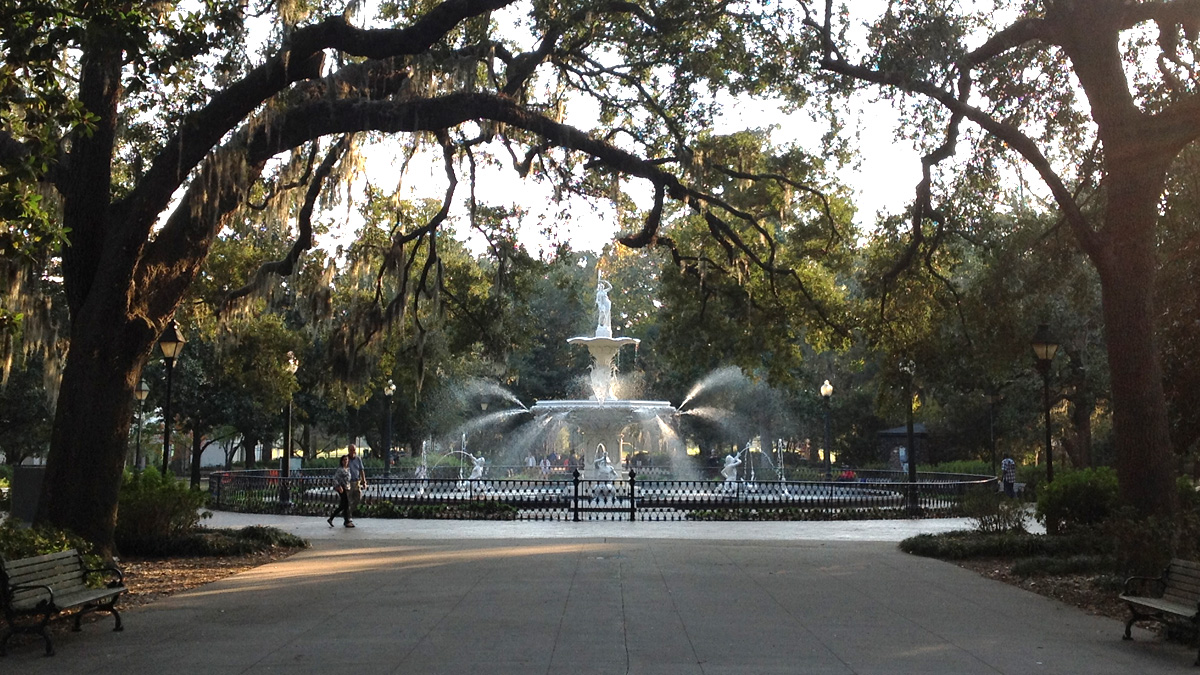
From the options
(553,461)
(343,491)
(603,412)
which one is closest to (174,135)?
(343,491)

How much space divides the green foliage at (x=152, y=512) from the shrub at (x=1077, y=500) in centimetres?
1353

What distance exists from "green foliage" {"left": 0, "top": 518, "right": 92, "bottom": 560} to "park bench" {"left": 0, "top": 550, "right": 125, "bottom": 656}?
Result: 18.3 inches

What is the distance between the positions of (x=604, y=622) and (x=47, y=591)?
4.69 meters

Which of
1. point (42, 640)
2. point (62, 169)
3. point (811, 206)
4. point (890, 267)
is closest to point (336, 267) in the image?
point (62, 169)

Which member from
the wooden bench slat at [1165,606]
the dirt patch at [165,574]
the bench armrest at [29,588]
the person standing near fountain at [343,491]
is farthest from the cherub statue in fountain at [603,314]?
the bench armrest at [29,588]

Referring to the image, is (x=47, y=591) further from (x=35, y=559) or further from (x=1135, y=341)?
(x=1135, y=341)

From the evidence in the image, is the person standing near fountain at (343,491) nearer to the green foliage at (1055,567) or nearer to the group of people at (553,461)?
the green foliage at (1055,567)

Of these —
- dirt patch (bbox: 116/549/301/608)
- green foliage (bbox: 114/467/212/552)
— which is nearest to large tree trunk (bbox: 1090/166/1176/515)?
dirt patch (bbox: 116/549/301/608)

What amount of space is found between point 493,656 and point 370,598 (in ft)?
11.2

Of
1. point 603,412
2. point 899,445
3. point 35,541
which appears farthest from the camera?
point 899,445

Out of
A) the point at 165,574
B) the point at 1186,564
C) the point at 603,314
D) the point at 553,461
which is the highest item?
the point at 603,314

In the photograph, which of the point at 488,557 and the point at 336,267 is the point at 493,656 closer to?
the point at 488,557

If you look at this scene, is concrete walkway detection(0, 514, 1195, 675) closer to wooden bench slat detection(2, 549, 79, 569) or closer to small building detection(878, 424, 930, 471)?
wooden bench slat detection(2, 549, 79, 569)

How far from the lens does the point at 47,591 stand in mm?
8156
